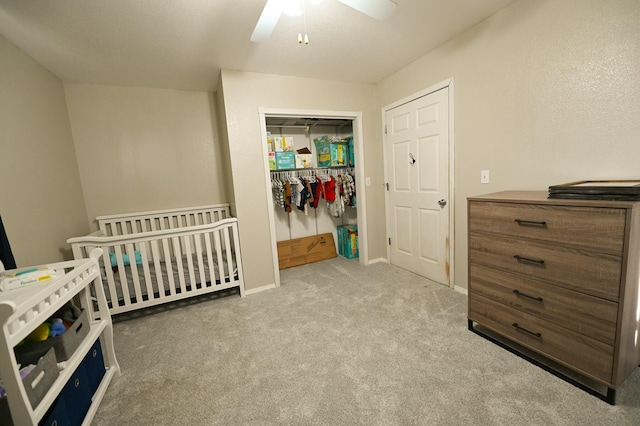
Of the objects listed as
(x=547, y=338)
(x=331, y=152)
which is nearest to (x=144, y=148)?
(x=331, y=152)

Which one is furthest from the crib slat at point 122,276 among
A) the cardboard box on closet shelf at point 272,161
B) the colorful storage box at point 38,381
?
the cardboard box on closet shelf at point 272,161

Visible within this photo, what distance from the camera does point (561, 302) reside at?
1.36 m

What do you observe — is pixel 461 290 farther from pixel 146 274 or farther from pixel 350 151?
pixel 146 274

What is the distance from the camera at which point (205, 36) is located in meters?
1.93

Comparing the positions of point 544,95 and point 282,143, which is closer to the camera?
point 544,95

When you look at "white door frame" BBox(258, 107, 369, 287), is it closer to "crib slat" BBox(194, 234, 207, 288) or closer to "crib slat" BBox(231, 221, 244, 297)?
"crib slat" BBox(231, 221, 244, 297)

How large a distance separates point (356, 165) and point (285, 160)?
0.91 m

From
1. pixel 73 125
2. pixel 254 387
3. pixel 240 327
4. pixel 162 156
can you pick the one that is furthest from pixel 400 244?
pixel 73 125

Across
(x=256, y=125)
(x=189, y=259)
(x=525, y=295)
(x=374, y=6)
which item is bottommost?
(x=525, y=295)

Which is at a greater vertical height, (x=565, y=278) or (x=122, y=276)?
(x=565, y=278)

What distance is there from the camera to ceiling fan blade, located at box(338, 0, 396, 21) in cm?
133

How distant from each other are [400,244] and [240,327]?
202 cm

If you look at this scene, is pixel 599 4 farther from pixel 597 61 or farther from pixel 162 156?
pixel 162 156

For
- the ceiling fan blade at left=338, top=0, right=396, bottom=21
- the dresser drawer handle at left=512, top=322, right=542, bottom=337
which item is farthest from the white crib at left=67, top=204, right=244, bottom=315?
the dresser drawer handle at left=512, top=322, right=542, bottom=337
